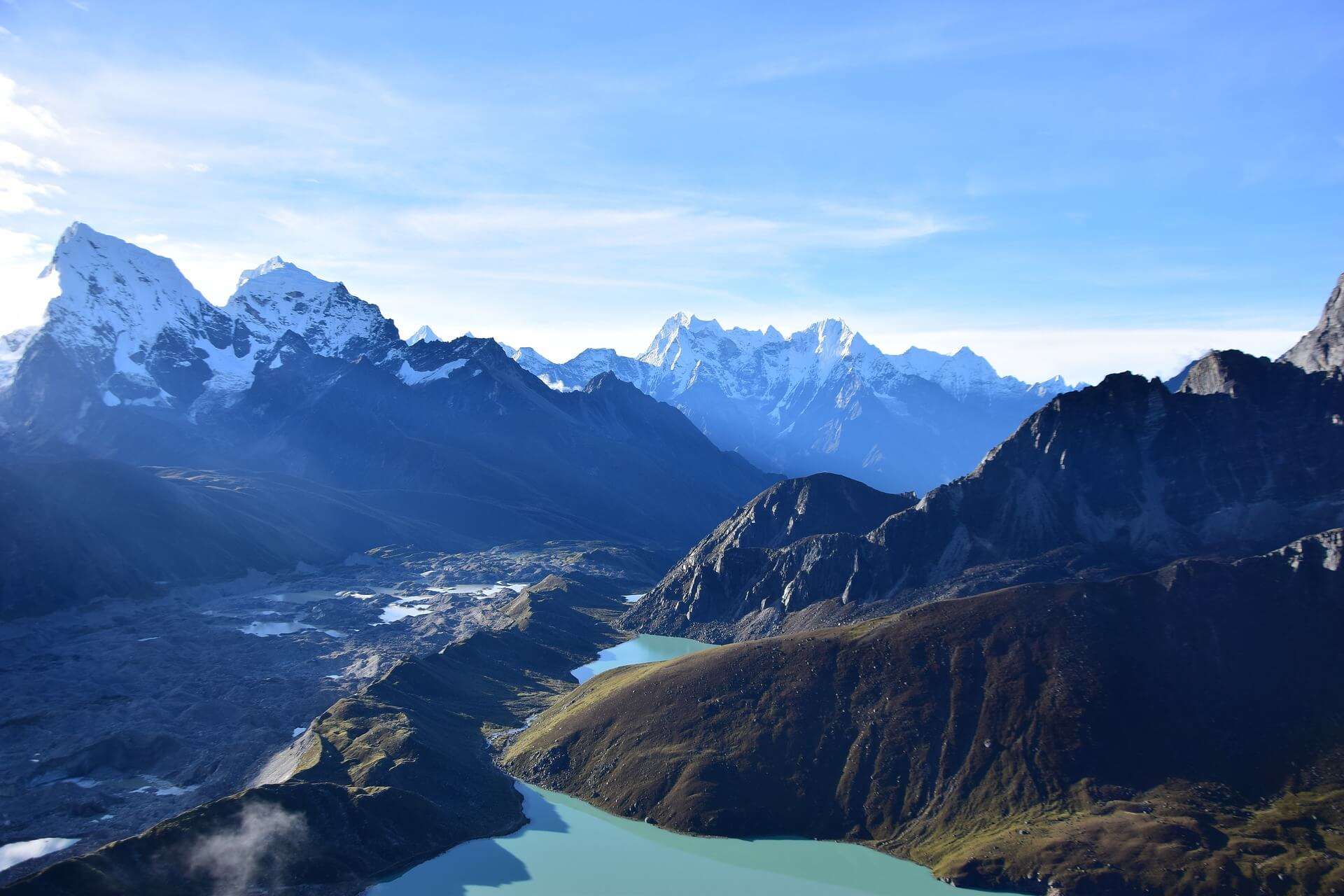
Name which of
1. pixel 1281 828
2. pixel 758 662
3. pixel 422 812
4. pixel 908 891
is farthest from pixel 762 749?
pixel 1281 828

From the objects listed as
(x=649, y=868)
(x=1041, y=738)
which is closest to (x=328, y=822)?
(x=649, y=868)

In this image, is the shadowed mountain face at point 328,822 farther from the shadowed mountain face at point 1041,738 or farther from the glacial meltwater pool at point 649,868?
the shadowed mountain face at point 1041,738

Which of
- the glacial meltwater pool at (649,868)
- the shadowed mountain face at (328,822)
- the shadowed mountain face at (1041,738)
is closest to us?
the shadowed mountain face at (328,822)

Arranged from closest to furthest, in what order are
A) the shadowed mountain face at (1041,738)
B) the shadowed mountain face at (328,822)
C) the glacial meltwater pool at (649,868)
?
the shadowed mountain face at (328,822), the shadowed mountain face at (1041,738), the glacial meltwater pool at (649,868)

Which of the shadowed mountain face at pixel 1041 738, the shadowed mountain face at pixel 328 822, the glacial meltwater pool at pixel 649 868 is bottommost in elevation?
the glacial meltwater pool at pixel 649 868

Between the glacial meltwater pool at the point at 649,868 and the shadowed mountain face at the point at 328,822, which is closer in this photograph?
the shadowed mountain face at the point at 328,822

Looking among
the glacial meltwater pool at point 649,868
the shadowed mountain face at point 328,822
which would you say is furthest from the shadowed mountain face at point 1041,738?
the shadowed mountain face at point 328,822
